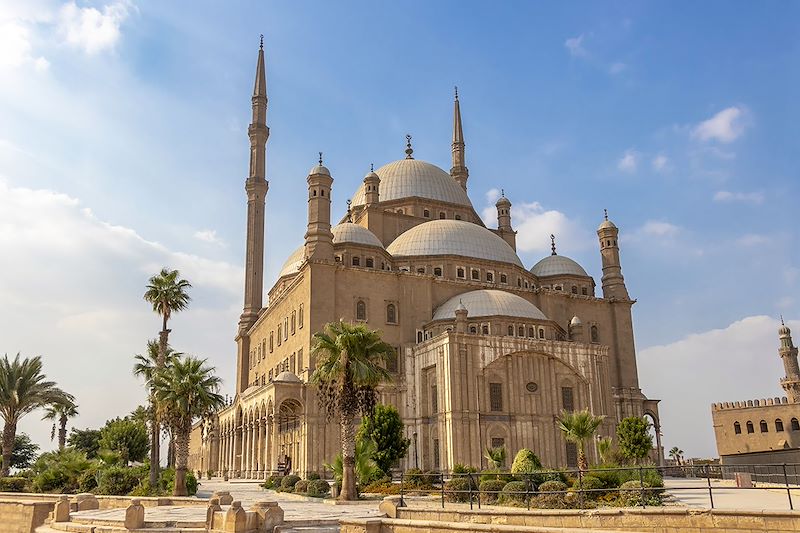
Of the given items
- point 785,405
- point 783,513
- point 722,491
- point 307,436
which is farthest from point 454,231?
point 783,513

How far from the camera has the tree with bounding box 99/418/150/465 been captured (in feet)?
139

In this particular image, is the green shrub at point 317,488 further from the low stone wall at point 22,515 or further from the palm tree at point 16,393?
the palm tree at point 16,393

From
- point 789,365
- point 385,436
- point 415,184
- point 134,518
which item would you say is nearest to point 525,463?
point 385,436

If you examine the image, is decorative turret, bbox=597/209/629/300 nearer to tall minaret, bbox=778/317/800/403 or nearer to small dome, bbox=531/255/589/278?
small dome, bbox=531/255/589/278

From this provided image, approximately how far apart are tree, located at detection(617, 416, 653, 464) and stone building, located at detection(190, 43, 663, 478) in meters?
4.24

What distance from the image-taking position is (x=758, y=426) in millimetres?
57562

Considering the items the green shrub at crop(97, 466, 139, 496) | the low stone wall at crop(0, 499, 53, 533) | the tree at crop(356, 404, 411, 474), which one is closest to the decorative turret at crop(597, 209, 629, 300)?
the tree at crop(356, 404, 411, 474)

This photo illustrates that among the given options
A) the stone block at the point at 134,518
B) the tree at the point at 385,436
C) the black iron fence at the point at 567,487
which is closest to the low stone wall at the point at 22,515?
the stone block at the point at 134,518

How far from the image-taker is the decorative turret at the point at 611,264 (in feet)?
166

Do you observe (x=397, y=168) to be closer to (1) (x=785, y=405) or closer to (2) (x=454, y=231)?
(2) (x=454, y=231)

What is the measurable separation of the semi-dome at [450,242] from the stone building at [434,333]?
98 mm

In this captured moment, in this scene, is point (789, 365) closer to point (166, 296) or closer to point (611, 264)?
point (611, 264)

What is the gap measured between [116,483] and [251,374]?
85.2 feet

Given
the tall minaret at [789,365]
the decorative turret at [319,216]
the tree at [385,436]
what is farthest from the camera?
the tall minaret at [789,365]
